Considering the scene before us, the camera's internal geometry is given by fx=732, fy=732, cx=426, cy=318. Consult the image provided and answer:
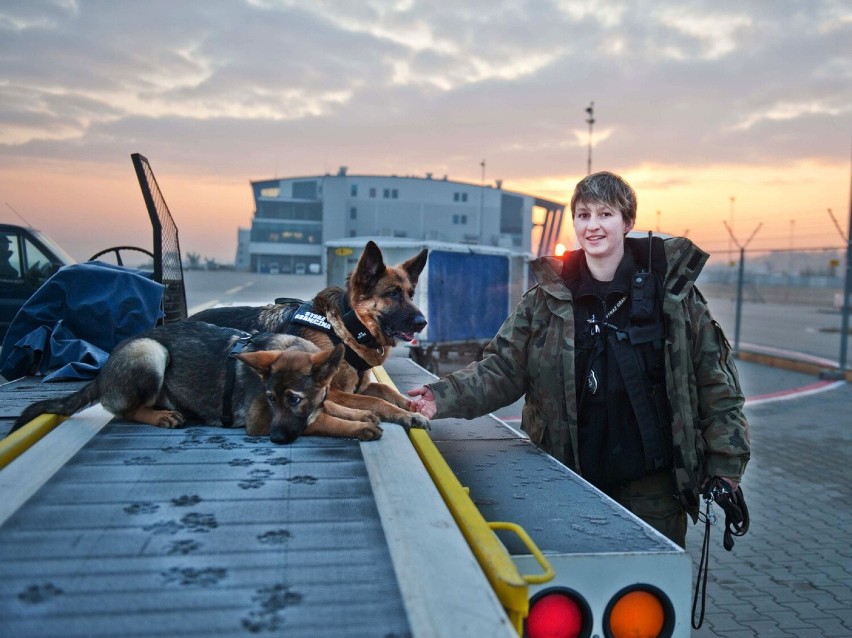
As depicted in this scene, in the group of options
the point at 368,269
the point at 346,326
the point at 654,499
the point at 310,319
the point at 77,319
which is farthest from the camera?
the point at 77,319

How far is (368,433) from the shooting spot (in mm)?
3107

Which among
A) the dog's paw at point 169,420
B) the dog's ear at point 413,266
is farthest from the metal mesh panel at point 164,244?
the dog's paw at point 169,420

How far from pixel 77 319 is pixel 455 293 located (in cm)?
990

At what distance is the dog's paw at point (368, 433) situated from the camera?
3092mm

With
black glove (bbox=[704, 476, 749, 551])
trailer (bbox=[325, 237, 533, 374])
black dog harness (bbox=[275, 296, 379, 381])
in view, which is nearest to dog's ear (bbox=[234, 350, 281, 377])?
black dog harness (bbox=[275, 296, 379, 381])

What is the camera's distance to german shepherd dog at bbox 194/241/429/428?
170 inches

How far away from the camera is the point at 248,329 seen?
4.74m

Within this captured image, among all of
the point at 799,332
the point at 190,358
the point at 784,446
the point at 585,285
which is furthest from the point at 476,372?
the point at 799,332

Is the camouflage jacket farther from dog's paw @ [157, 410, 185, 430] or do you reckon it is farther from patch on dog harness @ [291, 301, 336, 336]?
dog's paw @ [157, 410, 185, 430]

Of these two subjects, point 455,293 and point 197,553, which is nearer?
point 197,553

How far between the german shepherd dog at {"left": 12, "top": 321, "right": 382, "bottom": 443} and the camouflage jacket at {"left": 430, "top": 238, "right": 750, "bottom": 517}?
579mm

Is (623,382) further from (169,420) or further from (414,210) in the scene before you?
(414,210)

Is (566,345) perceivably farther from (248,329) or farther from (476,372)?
(248,329)

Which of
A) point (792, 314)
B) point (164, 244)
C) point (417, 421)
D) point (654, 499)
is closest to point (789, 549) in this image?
point (654, 499)
